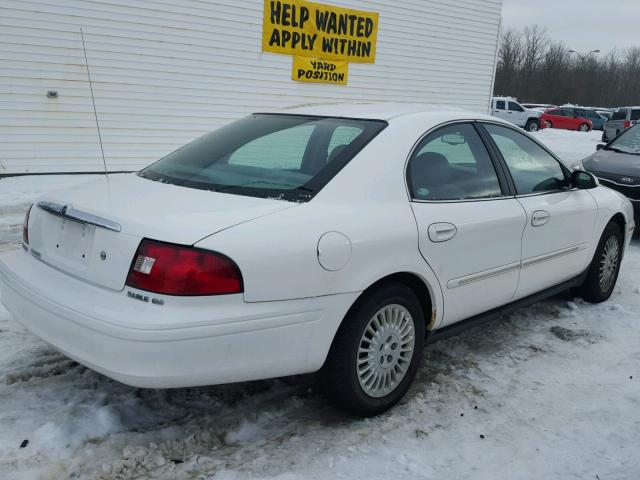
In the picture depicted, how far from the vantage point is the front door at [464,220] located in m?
3.09

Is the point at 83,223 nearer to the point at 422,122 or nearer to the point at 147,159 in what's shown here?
the point at 422,122

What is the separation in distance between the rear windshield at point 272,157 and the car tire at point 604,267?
96.7 inches

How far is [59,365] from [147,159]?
815 centimetres

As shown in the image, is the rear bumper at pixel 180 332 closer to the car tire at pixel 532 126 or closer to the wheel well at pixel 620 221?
the wheel well at pixel 620 221

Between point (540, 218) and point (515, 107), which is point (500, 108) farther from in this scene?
point (540, 218)

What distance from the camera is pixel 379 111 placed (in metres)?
3.44

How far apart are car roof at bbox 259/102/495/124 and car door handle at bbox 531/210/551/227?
2.24 ft

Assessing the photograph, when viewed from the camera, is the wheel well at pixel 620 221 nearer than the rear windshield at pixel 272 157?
No

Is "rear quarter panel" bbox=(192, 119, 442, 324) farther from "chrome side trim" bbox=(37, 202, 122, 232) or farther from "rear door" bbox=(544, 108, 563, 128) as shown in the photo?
"rear door" bbox=(544, 108, 563, 128)

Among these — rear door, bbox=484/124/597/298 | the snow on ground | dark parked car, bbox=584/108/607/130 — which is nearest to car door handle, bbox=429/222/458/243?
rear door, bbox=484/124/597/298

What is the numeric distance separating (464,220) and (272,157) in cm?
107

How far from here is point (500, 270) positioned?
3.52 metres


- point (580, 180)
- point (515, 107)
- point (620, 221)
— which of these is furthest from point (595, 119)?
point (580, 180)

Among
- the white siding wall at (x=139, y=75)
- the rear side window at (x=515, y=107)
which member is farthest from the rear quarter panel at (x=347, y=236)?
the rear side window at (x=515, y=107)
